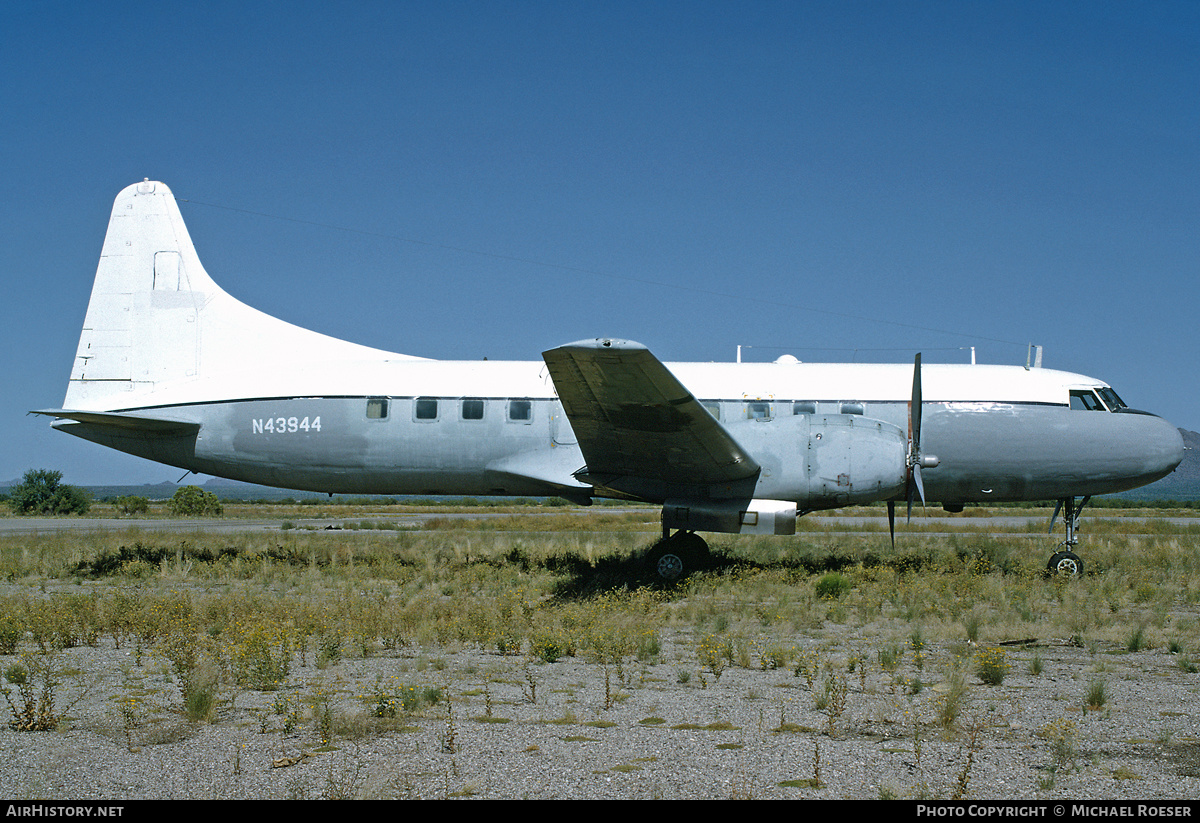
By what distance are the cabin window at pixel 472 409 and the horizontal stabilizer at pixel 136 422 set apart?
4.98m

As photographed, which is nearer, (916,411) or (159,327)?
(916,411)

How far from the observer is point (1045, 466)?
1455 centimetres

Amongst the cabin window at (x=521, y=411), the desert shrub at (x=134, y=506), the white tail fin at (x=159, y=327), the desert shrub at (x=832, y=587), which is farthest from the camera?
the desert shrub at (x=134, y=506)

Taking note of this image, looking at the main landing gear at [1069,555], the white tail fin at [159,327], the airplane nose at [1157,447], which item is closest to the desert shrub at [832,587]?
the main landing gear at [1069,555]

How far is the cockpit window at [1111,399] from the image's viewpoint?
1512 centimetres

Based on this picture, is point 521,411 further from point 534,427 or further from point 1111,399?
point 1111,399

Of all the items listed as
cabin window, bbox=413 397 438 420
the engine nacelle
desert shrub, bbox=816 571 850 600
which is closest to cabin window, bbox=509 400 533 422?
cabin window, bbox=413 397 438 420

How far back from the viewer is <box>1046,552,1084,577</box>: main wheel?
1459cm

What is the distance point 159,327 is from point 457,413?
20.2 feet

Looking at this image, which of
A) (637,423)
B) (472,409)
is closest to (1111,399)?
(637,423)

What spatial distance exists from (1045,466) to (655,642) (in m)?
9.33

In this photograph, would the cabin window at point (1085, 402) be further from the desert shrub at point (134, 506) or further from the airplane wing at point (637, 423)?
the desert shrub at point (134, 506)

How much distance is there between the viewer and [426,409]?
49.5ft

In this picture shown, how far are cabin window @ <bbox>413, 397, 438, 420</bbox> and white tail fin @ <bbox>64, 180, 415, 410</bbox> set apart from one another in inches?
70.6
